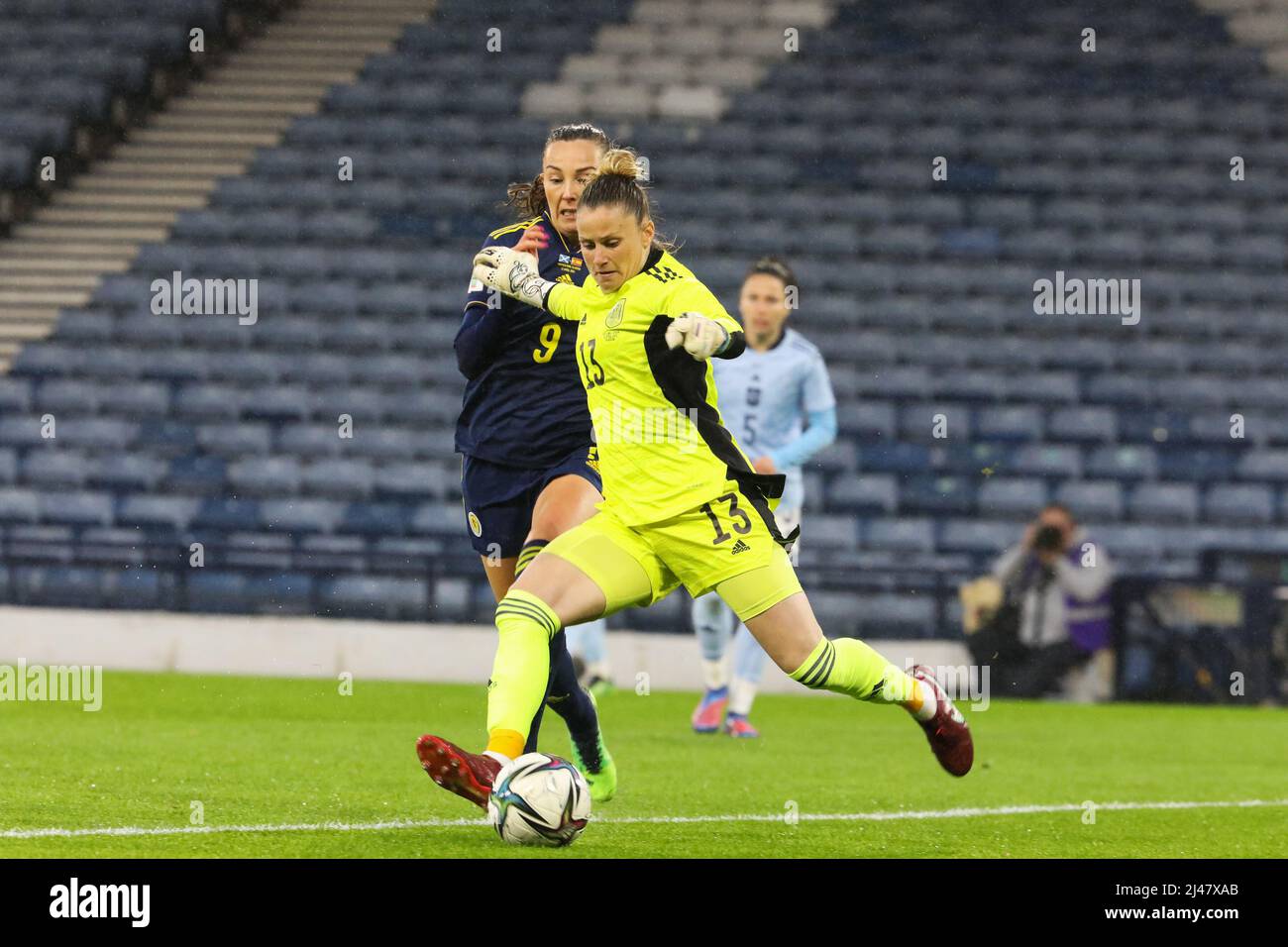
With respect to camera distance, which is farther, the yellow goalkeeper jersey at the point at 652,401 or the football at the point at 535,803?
the yellow goalkeeper jersey at the point at 652,401

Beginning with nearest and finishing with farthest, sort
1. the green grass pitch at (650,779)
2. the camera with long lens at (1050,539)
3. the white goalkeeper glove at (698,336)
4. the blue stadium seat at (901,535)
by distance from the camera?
the white goalkeeper glove at (698,336), the green grass pitch at (650,779), the camera with long lens at (1050,539), the blue stadium seat at (901,535)

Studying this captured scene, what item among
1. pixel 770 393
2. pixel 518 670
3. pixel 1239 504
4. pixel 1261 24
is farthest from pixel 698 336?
pixel 1261 24

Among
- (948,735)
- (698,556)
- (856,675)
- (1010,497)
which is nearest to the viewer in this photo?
(698,556)

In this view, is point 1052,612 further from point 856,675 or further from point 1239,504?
point 856,675

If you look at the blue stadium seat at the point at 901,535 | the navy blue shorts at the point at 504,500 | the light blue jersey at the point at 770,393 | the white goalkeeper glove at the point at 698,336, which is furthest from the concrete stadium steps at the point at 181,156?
the white goalkeeper glove at the point at 698,336

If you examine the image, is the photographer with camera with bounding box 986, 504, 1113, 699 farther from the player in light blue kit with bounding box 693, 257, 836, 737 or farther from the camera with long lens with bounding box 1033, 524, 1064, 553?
the player in light blue kit with bounding box 693, 257, 836, 737

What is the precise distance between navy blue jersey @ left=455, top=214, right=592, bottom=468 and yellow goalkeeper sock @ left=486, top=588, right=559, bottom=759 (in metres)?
0.88

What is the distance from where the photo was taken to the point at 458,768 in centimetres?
470

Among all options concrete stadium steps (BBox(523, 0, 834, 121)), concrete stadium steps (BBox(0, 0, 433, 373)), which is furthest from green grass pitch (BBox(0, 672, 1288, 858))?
concrete stadium steps (BBox(523, 0, 834, 121))

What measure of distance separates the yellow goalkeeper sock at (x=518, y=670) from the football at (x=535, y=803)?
0.57 feet

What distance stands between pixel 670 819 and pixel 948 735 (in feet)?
3.10

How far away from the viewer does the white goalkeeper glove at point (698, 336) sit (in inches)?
183

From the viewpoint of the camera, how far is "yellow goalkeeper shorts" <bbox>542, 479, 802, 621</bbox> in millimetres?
4965

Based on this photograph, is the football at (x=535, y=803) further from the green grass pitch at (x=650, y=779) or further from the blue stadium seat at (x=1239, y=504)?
the blue stadium seat at (x=1239, y=504)
